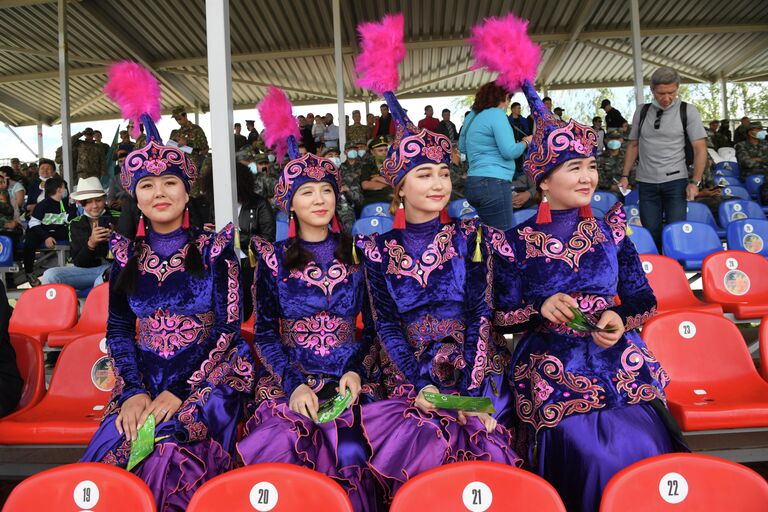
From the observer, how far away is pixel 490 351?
229 centimetres

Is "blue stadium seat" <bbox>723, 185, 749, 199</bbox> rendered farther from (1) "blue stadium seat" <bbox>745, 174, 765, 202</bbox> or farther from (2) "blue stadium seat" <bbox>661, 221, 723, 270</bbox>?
(2) "blue stadium seat" <bbox>661, 221, 723, 270</bbox>

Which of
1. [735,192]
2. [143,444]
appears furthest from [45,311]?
[735,192]

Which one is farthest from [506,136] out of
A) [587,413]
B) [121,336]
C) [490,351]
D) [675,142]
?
[121,336]

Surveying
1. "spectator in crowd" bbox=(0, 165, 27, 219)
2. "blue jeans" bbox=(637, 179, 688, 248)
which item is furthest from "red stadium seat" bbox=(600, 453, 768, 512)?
"spectator in crowd" bbox=(0, 165, 27, 219)

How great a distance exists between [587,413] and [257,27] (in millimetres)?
11774

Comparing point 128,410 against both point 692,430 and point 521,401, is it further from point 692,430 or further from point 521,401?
point 692,430

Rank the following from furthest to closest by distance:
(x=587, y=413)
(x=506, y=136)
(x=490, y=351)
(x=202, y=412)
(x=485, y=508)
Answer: (x=506, y=136), (x=490, y=351), (x=202, y=412), (x=587, y=413), (x=485, y=508)

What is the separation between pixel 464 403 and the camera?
5.72 feet

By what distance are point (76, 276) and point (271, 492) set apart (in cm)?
405

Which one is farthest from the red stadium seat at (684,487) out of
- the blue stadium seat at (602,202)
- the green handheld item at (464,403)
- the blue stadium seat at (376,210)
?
the blue stadium seat at (602,202)

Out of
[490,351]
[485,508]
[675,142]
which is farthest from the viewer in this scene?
[675,142]

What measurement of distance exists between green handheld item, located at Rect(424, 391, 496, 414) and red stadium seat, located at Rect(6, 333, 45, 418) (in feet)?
6.54

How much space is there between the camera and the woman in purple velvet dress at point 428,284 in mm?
2143

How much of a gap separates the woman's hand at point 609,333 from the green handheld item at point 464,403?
0.49 meters
